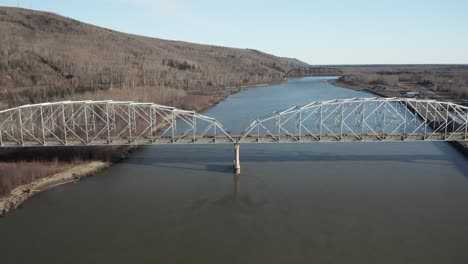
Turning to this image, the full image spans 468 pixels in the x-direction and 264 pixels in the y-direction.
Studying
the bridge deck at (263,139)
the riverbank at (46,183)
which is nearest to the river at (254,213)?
the riverbank at (46,183)

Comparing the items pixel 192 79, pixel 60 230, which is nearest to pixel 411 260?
pixel 60 230

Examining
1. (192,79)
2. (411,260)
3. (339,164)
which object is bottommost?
(411,260)

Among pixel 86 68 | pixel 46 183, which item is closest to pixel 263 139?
pixel 46 183

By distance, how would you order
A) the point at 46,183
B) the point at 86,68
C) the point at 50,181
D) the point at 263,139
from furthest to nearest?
1. the point at 86,68
2. the point at 263,139
3. the point at 50,181
4. the point at 46,183

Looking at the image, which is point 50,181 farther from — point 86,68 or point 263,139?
point 86,68

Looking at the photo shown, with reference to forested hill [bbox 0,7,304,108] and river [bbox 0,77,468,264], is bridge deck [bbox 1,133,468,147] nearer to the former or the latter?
river [bbox 0,77,468,264]

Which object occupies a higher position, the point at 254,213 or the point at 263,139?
the point at 263,139

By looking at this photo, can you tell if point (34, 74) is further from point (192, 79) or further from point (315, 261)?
point (315, 261)
